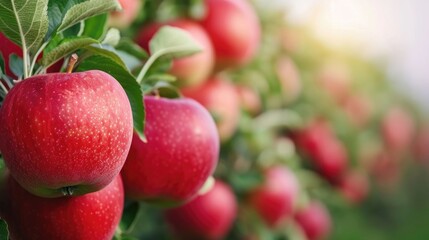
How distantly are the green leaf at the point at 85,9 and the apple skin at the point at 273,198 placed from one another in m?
1.49

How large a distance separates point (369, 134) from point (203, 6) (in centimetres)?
312

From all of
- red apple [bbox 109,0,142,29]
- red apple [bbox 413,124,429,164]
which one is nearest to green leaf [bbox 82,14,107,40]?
red apple [bbox 109,0,142,29]

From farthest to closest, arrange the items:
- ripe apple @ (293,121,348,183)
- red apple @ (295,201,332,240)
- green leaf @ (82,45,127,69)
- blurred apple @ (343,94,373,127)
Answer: blurred apple @ (343,94,373,127)
ripe apple @ (293,121,348,183)
red apple @ (295,201,332,240)
green leaf @ (82,45,127,69)

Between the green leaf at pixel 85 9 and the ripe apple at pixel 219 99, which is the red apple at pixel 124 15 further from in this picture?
the green leaf at pixel 85 9

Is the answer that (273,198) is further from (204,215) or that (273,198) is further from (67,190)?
(67,190)

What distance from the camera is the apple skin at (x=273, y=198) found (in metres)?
2.41

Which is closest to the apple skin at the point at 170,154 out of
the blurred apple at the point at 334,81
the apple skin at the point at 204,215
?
the apple skin at the point at 204,215

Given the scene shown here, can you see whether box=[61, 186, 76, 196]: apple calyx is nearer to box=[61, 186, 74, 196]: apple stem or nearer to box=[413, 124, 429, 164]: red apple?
box=[61, 186, 74, 196]: apple stem

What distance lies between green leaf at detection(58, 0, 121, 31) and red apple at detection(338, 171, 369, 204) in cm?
289

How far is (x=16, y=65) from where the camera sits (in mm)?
1107

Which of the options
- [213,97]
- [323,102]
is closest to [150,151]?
[213,97]

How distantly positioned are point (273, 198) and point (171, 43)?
4.04 feet

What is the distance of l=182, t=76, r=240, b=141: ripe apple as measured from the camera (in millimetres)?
1994

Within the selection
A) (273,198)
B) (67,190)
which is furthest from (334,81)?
(67,190)
